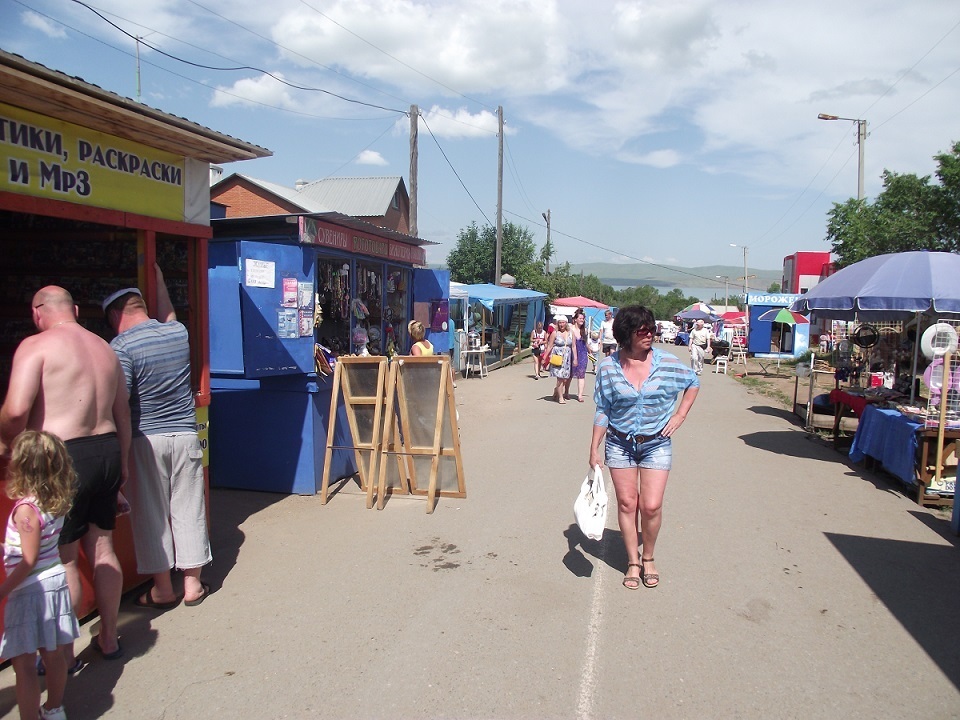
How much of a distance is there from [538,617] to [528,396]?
10518 millimetres

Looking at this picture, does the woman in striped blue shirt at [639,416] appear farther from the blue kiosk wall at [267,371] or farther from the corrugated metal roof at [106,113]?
the blue kiosk wall at [267,371]

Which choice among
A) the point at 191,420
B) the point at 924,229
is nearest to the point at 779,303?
the point at 924,229

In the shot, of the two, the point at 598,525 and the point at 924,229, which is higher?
the point at 924,229

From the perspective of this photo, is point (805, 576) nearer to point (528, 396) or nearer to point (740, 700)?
point (740, 700)

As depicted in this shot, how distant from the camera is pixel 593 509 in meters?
4.64

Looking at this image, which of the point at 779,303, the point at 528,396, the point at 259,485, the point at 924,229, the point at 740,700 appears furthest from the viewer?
the point at 779,303

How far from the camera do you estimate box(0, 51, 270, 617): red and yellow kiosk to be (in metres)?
3.66

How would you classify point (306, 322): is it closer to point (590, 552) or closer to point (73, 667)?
point (590, 552)

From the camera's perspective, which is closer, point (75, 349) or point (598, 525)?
point (75, 349)

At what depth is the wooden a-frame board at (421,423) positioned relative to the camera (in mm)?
6449

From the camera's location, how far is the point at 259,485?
6.92m

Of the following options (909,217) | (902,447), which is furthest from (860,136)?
(902,447)

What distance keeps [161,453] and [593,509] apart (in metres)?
2.68

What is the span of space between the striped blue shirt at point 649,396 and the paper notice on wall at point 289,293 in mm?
3114
